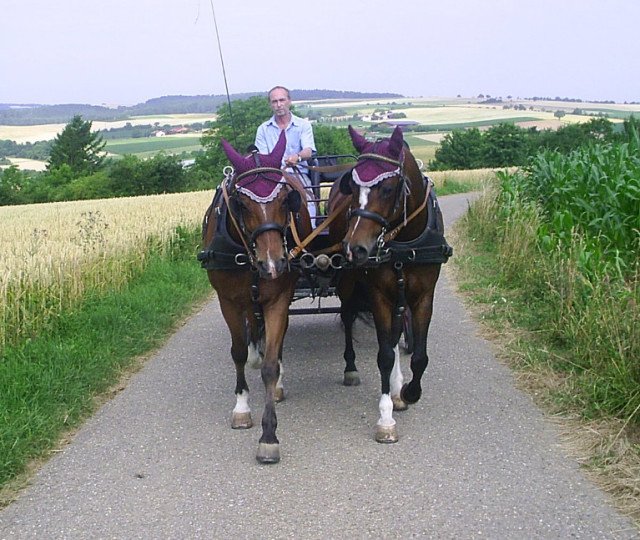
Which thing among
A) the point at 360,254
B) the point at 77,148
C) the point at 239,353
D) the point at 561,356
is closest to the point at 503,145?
the point at 77,148

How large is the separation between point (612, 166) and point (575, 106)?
2044 inches

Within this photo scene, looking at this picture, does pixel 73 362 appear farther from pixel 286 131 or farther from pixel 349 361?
pixel 286 131

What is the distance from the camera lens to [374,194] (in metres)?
4.62

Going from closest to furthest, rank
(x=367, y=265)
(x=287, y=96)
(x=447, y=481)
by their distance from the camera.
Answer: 1. (x=447, y=481)
2. (x=367, y=265)
3. (x=287, y=96)

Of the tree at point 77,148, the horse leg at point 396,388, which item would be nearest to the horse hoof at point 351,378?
the horse leg at point 396,388

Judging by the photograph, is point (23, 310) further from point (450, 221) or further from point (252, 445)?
point (450, 221)

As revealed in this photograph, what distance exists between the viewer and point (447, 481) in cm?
444

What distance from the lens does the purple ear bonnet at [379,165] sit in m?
4.63

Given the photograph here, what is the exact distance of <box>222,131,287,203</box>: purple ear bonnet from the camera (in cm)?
476

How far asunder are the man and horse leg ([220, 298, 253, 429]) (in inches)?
67.0

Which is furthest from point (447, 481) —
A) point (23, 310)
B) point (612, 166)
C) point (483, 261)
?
point (483, 261)

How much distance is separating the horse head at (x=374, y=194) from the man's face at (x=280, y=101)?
6.85ft

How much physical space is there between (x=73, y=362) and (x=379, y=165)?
3.64 m

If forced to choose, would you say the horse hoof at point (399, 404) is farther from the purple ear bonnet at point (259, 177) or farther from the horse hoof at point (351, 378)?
the purple ear bonnet at point (259, 177)
